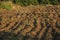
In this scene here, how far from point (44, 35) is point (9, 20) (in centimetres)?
441

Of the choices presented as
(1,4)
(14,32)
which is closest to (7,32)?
(14,32)

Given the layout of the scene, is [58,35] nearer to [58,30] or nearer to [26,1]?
[58,30]

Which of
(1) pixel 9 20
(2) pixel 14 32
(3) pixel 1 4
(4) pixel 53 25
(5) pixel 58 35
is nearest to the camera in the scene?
(5) pixel 58 35

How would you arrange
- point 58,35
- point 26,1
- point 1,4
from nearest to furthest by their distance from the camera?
point 58,35 → point 1,4 → point 26,1

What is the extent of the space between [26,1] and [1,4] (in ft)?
17.9

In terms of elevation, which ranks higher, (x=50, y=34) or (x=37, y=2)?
(x=50, y=34)

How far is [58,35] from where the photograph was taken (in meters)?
9.36

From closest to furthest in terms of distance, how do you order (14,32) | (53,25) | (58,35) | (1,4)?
(58,35) → (14,32) → (53,25) → (1,4)

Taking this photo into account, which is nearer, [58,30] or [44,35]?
[44,35]

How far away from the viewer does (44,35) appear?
9.45 meters

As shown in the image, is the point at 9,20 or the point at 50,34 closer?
the point at 50,34

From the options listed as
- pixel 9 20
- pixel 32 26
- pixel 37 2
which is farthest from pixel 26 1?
pixel 32 26

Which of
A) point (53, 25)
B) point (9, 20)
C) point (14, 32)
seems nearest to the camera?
point (14, 32)

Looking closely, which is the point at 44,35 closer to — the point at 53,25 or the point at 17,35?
the point at 17,35
